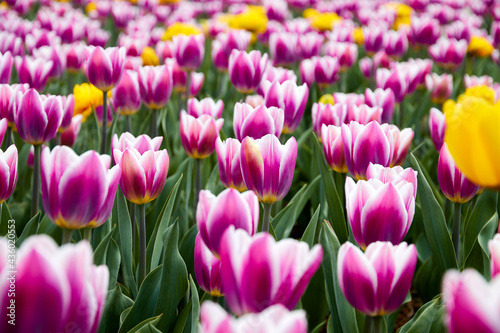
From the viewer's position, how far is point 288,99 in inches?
68.8

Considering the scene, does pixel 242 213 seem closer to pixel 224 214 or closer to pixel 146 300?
pixel 224 214

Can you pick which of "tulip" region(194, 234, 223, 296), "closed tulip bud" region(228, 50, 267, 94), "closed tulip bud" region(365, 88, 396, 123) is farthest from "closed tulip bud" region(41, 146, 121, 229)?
"closed tulip bud" region(365, 88, 396, 123)

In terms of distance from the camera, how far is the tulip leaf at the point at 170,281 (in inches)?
44.6

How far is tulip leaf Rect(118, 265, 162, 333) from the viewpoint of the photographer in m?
1.11

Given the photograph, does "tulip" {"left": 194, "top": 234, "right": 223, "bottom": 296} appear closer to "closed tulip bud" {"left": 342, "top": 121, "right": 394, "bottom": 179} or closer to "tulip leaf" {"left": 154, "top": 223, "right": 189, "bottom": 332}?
"tulip leaf" {"left": 154, "top": 223, "right": 189, "bottom": 332}

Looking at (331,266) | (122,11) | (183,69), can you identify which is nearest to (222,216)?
(331,266)

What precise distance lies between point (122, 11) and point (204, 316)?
4576 millimetres

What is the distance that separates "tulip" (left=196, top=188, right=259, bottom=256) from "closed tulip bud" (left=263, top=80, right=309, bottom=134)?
922 millimetres

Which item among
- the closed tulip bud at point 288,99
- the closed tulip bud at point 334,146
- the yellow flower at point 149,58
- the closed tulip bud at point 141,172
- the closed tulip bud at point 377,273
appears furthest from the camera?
the yellow flower at point 149,58

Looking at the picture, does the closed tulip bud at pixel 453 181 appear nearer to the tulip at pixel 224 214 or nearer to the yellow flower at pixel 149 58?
the tulip at pixel 224 214

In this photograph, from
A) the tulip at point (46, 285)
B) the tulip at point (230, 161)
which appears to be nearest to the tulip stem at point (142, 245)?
the tulip at point (230, 161)

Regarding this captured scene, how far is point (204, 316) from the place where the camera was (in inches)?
22.0

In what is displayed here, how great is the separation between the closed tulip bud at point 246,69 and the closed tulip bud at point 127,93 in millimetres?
383

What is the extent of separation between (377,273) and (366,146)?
22.4 inches
